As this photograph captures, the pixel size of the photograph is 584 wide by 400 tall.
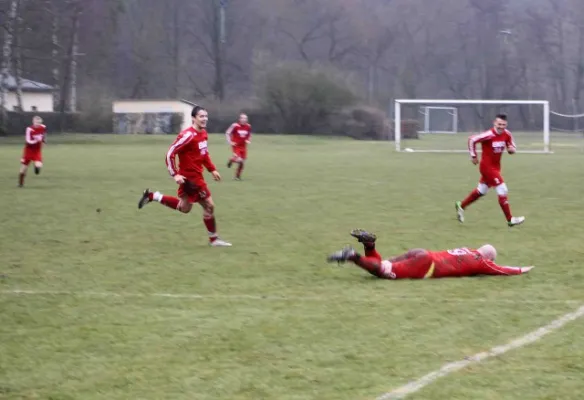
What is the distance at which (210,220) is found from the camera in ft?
40.1

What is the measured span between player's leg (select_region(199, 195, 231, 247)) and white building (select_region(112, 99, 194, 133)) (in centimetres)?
4980

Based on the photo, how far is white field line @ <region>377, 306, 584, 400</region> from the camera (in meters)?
5.59

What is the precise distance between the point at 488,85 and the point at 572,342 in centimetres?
7901

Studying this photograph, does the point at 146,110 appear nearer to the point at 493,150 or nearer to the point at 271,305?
the point at 493,150

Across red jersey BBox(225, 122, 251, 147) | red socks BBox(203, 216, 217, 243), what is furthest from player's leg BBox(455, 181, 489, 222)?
red jersey BBox(225, 122, 251, 147)

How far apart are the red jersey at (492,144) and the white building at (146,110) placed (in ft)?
157

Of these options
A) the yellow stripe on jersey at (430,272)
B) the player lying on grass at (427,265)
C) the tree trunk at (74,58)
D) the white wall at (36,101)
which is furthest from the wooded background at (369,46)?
the yellow stripe on jersey at (430,272)

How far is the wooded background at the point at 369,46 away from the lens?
80188 millimetres

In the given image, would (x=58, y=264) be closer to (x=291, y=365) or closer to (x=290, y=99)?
(x=291, y=365)

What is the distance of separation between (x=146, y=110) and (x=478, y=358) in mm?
57472

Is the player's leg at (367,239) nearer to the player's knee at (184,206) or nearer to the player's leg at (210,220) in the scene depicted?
the player's leg at (210,220)

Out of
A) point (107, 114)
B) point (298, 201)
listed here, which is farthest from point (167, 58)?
point (298, 201)

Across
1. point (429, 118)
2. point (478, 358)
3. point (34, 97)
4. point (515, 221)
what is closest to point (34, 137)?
point (515, 221)

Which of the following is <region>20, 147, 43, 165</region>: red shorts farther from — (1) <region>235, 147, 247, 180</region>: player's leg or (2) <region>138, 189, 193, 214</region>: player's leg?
(2) <region>138, 189, 193, 214</region>: player's leg
